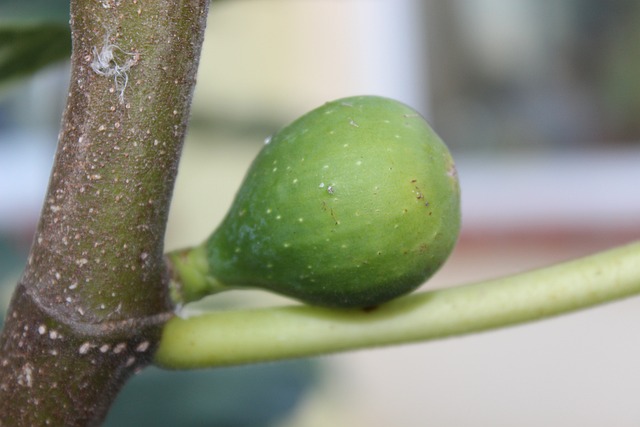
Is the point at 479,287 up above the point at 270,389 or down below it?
above

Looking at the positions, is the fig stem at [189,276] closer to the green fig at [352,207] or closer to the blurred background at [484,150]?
the green fig at [352,207]

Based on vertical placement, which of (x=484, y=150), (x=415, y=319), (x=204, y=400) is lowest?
(x=484, y=150)

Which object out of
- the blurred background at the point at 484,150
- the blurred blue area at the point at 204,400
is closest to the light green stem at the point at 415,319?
the blurred blue area at the point at 204,400

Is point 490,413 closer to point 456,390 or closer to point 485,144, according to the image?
point 456,390

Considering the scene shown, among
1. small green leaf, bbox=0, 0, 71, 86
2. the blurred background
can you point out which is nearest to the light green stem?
small green leaf, bbox=0, 0, 71, 86

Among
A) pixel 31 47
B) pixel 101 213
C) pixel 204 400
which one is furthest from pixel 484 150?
pixel 101 213

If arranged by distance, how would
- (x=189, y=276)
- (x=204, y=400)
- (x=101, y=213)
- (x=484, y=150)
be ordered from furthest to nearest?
(x=484, y=150) → (x=204, y=400) → (x=189, y=276) → (x=101, y=213)

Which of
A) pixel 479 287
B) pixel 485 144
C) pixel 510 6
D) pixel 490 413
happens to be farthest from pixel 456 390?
pixel 479 287

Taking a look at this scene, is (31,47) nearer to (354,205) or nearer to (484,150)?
(354,205)
